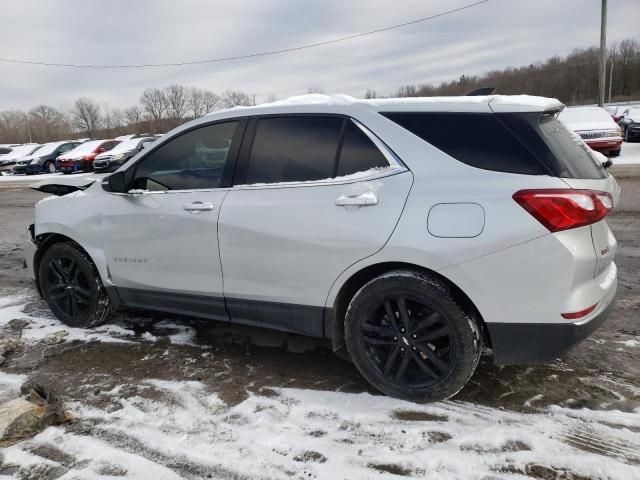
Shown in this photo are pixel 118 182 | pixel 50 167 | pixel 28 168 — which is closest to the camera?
pixel 118 182

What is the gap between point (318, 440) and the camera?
2.60 m

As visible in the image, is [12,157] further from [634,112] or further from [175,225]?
[634,112]

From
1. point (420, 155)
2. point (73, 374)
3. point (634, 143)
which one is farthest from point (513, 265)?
point (634, 143)

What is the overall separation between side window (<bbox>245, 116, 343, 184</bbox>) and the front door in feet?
0.69

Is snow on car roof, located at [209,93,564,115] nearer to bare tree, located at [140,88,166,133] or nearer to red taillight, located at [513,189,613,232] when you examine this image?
red taillight, located at [513,189,613,232]

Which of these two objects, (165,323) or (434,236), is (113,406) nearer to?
(165,323)

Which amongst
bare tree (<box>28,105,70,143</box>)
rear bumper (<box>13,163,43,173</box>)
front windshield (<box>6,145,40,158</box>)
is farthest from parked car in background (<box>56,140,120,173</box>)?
bare tree (<box>28,105,70,143</box>)

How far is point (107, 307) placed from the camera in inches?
162

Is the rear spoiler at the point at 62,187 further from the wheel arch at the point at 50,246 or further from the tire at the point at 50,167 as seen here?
the tire at the point at 50,167

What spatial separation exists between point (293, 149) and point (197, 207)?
77 cm

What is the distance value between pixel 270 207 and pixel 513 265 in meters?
1.46

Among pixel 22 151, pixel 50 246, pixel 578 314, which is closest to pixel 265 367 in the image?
pixel 578 314

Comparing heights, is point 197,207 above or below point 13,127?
below

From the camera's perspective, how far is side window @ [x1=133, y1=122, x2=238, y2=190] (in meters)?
3.47
